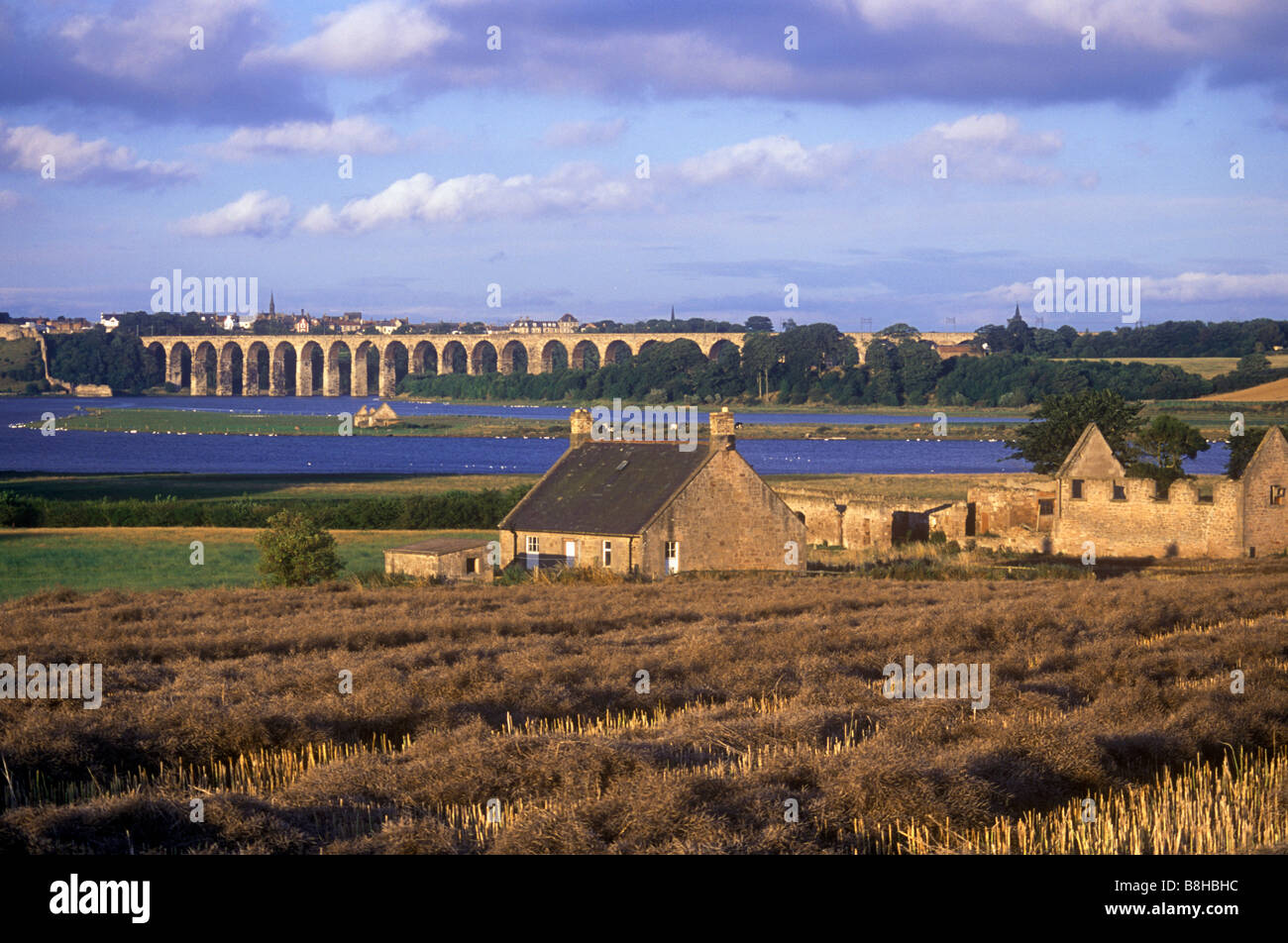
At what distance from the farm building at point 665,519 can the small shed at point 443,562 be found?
97cm

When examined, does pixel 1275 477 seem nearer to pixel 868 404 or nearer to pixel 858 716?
pixel 858 716

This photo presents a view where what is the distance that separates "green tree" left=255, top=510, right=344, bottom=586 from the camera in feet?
116

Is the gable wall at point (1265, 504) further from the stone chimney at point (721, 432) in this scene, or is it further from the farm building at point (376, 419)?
the farm building at point (376, 419)

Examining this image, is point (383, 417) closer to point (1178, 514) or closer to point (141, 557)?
point (141, 557)

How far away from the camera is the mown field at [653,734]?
10.1 m

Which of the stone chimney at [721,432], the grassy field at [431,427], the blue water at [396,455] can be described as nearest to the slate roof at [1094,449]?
the stone chimney at [721,432]

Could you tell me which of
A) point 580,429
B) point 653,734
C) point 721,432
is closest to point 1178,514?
point 721,432

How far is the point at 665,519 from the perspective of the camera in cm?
3600

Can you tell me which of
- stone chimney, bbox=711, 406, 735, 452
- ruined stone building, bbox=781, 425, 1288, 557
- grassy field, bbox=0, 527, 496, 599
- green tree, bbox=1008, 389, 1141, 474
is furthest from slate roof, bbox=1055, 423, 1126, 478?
grassy field, bbox=0, 527, 496, 599

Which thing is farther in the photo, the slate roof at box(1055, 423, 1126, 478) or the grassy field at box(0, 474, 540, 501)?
the grassy field at box(0, 474, 540, 501)

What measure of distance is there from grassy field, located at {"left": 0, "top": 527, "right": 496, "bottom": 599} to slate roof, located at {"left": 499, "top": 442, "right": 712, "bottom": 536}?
703 cm

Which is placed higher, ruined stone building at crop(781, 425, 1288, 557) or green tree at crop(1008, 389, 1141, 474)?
green tree at crop(1008, 389, 1141, 474)

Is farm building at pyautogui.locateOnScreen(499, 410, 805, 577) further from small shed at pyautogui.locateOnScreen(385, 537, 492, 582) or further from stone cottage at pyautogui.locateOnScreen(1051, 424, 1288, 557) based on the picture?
stone cottage at pyautogui.locateOnScreen(1051, 424, 1288, 557)

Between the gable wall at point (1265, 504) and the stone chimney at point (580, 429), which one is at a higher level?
the stone chimney at point (580, 429)
